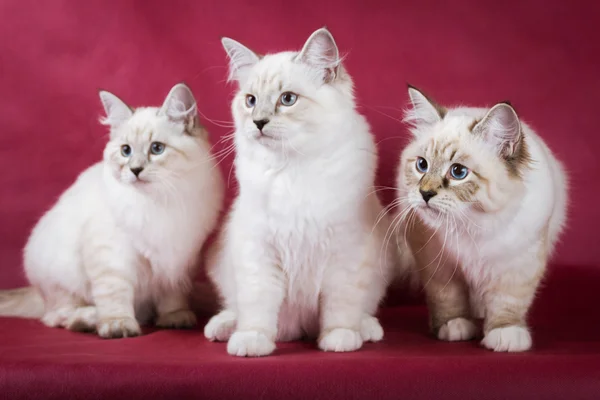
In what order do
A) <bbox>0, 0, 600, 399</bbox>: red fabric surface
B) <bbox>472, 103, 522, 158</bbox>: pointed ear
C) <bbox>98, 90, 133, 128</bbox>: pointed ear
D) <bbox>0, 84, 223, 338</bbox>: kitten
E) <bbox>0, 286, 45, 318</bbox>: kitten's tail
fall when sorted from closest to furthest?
<bbox>472, 103, 522, 158</bbox>: pointed ear < <bbox>0, 84, 223, 338</bbox>: kitten < <bbox>98, 90, 133, 128</bbox>: pointed ear < <bbox>0, 286, 45, 318</bbox>: kitten's tail < <bbox>0, 0, 600, 399</bbox>: red fabric surface

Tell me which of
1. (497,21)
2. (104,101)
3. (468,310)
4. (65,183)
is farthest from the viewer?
(65,183)

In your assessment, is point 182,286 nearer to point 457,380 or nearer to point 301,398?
point 301,398

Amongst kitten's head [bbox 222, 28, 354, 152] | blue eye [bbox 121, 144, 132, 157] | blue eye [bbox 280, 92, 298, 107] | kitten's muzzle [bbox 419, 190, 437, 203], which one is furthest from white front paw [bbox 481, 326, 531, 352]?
blue eye [bbox 121, 144, 132, 157]

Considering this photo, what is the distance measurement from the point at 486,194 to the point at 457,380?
1.67ft

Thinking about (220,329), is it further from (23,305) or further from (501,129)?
(501,129)

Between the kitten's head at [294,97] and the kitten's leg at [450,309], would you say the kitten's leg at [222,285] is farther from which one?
the kitten's leg at [450,309]

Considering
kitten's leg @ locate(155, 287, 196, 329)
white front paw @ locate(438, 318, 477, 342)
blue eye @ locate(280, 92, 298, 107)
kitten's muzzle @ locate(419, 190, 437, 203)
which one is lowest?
kitten's leg @ locate(155, 287, 196, 329)

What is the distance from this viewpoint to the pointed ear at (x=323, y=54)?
6.80ft

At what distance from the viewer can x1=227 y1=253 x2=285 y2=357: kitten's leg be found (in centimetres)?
209

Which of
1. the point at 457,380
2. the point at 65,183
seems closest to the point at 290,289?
the point at 457,380

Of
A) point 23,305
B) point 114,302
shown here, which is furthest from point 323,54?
point 23,305

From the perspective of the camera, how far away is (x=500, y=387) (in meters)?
1.78

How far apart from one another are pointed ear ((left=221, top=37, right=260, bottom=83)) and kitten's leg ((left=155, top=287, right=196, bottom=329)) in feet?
2.69

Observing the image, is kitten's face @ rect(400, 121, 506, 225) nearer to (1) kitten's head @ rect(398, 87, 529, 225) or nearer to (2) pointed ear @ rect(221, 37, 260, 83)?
(1) kitten's head @ rect(398, 87, 529, 225)
